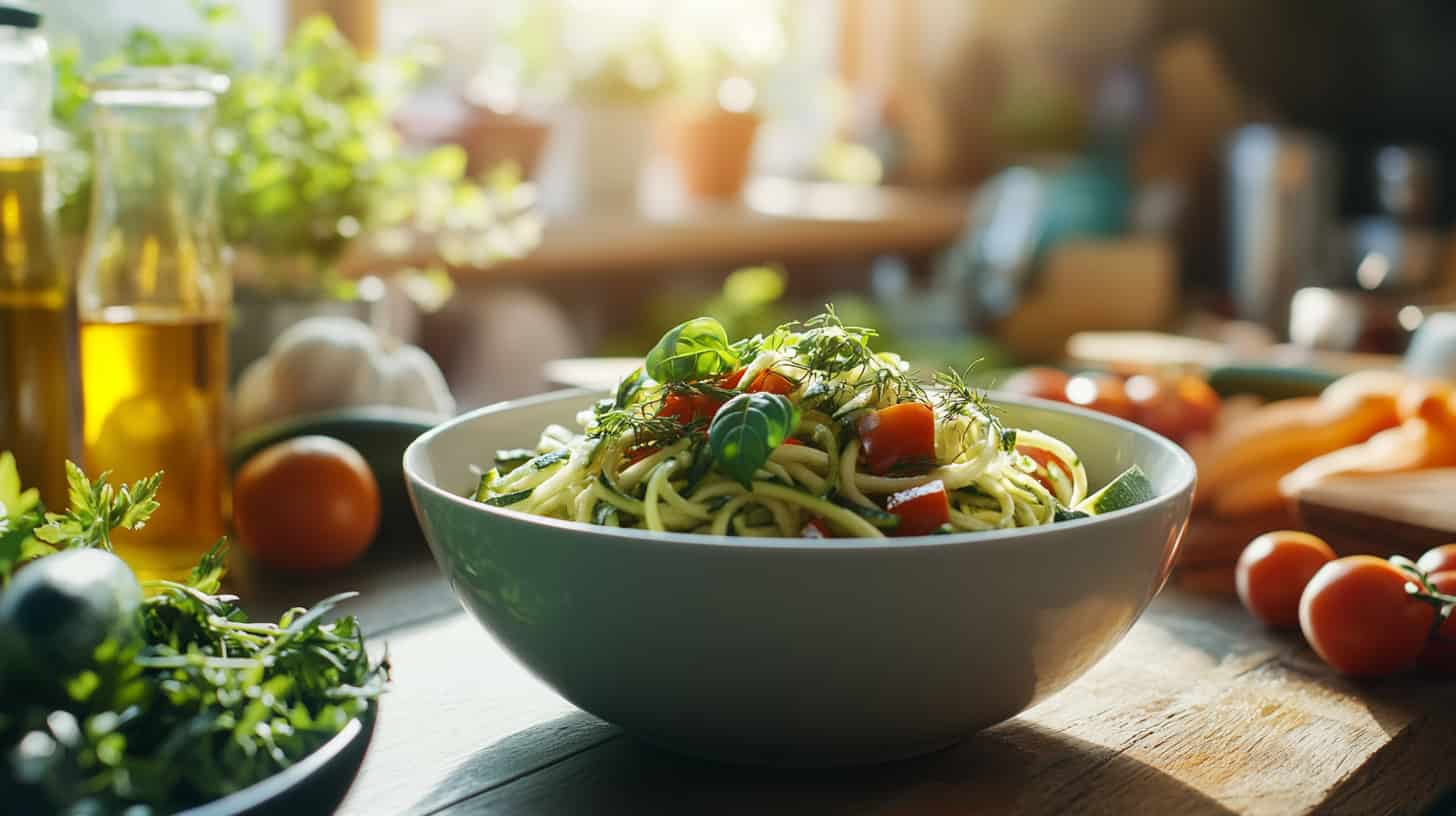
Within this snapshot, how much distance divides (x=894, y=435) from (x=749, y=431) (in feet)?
0.35

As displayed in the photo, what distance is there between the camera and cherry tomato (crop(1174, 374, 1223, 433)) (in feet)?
4.78

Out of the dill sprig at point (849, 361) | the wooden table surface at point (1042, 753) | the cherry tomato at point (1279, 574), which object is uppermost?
the dill sprig at point (849, 361)

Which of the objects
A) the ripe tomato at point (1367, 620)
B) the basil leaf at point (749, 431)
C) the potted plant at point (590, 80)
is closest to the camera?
the basil leaf at point (749, 431)

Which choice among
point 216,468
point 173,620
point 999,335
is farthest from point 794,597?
point 999,335

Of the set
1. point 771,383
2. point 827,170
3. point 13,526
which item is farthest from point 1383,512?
point 827,170

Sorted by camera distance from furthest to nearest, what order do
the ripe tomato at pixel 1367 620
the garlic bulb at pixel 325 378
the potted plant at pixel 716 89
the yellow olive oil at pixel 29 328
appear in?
1. the potted plant at pixel 716 89
2. the garlic bulb at pixel 325 378
3. the yellow olive oil at pixel 29 328
4. the ripe tomato at pixel 1367 620

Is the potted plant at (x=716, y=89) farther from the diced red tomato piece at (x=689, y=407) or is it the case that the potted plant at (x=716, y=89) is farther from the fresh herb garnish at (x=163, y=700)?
the fresh herb garnish at (x=163, y=700)

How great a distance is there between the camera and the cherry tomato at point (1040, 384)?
4.97ft

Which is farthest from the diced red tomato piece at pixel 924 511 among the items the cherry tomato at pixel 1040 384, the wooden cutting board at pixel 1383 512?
the cherry tomato at pixel 1040 384

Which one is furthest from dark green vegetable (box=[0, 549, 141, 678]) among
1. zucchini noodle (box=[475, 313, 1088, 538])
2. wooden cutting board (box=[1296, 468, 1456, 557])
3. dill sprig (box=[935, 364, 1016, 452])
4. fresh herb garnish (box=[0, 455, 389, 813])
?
wooden cutting board (box=[1296, 468, 1456, 557])

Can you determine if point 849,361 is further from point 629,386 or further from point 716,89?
point 716,89

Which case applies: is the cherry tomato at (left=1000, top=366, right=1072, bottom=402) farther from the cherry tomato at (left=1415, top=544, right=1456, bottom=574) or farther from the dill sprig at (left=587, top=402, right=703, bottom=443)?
the dill sprig at (left=587, top=402, right=703, bottom=443)

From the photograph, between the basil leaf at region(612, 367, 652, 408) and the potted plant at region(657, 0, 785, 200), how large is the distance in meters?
2.20

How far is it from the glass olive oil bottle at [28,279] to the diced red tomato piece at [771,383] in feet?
1.82
